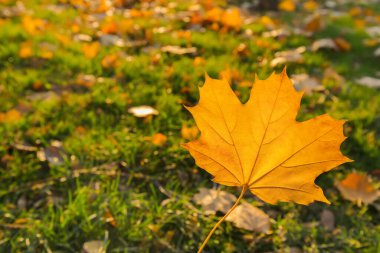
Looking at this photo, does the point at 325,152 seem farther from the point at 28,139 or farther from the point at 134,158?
the point at 28,139

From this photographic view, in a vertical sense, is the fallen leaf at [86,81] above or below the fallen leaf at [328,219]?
above

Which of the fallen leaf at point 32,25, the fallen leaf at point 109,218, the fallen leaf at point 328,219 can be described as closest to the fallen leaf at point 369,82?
the fallen leaf at point 328,219

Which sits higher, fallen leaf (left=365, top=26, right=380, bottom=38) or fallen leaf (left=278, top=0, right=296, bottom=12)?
fallen leaf (left=278, top=0, right=296, bottom=12)

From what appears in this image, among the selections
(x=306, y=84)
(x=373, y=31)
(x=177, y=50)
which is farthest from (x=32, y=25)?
(x=373, y=31)

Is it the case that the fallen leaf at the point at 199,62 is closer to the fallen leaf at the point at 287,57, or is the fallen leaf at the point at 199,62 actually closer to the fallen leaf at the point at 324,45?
the fallen leaf at the point at 287,57

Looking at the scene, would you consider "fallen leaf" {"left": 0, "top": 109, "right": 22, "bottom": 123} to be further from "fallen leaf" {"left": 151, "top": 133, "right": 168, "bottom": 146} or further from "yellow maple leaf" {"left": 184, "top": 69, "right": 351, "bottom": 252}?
"yellow maple leaf" {"left": 184, "top": 69, "right": 351, "bottom": 252}

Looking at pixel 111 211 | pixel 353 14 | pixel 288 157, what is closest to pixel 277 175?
pixel 288 157

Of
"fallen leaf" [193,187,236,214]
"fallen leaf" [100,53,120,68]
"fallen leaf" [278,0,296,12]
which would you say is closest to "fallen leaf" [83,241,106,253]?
"fallen leaf" [193,187,236,214]

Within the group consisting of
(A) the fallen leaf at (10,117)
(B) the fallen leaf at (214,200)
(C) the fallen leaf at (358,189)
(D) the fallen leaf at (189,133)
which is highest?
(A) the fallen leaf at (10,117)
